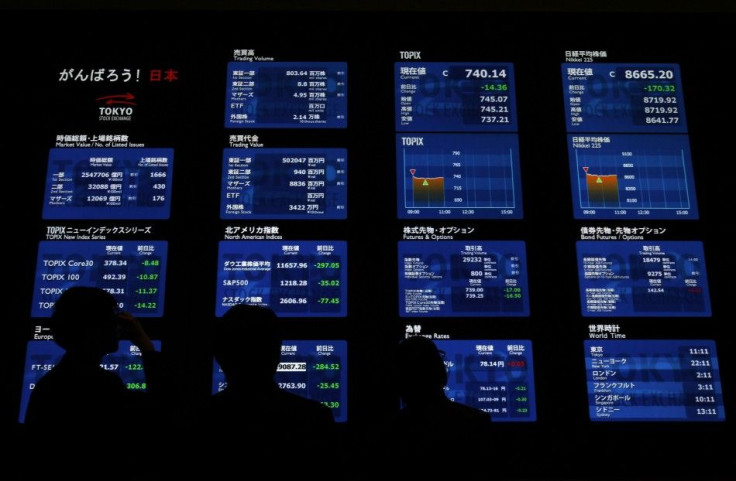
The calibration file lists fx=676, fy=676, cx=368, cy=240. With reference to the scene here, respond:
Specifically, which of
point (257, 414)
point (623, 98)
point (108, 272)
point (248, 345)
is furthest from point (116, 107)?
point (623, 98)

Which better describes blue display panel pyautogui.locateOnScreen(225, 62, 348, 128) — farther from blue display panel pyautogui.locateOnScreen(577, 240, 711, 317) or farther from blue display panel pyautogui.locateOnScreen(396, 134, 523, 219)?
blue display panel pyautogui.locateOnScreen(577, 240, 711, 317)

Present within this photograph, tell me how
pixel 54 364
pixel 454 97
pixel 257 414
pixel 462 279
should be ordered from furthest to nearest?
pixel 454 97, pixel 462 279, pixel 54 364, pixel 257 414

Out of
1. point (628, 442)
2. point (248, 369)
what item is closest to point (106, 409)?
point (248, 369)

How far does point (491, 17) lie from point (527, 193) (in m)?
0.93

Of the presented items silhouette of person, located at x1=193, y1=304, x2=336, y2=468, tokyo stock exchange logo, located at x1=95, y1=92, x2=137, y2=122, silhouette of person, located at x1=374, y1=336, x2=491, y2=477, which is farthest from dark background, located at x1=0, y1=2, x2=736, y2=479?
silhouette of person, located at x1=193, y1=304, x2=336, y2=468

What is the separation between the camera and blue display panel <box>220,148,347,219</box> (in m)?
3.03

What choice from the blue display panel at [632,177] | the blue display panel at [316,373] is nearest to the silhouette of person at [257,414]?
the blue display panel at [316,373]

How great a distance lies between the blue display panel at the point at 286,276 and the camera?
9.61ft

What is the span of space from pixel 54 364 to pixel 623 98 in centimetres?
281

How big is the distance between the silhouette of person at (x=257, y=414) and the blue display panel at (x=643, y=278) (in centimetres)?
174

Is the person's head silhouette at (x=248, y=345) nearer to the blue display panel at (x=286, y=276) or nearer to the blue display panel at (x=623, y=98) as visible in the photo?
the blue display panel at (x=286, y=276)

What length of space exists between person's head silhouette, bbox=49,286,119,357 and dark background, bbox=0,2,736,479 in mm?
1111

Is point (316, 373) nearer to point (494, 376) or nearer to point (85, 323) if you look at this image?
point (494, 376)

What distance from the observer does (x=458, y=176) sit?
3.07 m
